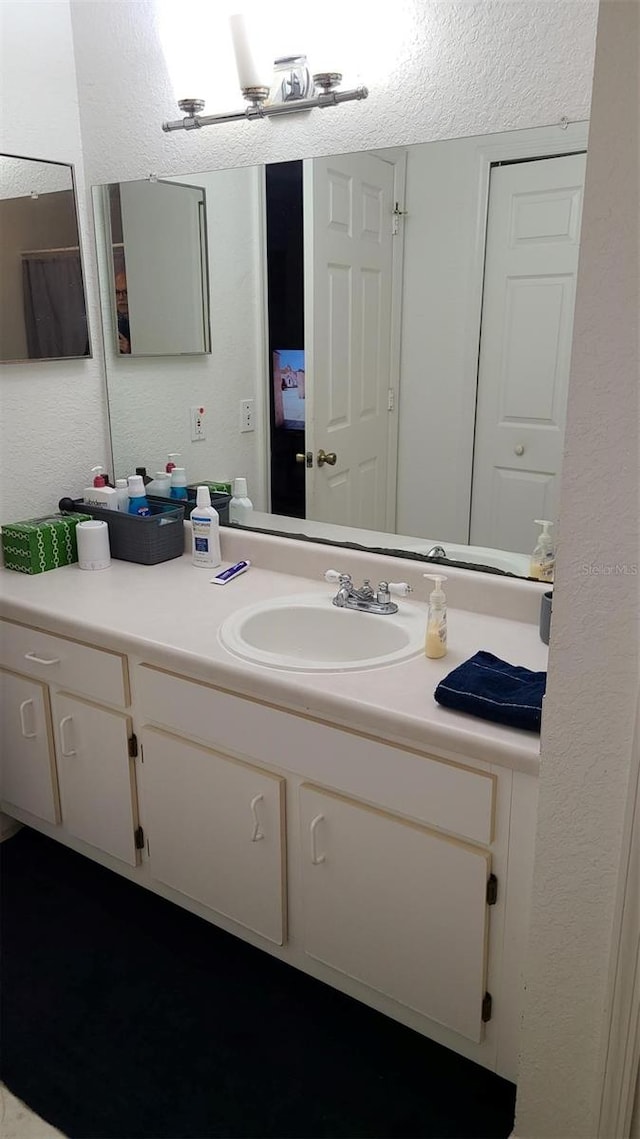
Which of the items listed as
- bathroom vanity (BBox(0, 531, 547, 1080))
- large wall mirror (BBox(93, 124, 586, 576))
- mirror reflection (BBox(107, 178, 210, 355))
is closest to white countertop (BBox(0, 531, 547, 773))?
bathroom vanity (BBox(0, 531, 547, 1080))

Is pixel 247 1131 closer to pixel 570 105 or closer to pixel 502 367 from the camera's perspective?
pixel 502 367

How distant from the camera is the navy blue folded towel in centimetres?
132

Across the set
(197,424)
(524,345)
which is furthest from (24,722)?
(524,345)

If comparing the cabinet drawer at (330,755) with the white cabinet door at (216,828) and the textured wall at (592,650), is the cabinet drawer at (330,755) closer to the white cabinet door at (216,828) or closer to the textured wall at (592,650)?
the white cabinet door at (216,828)

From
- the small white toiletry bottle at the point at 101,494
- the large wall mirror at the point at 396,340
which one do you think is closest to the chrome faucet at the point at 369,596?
the large wall mirror at the point at 396,340

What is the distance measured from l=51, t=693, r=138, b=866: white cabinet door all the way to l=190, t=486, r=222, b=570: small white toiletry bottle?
18.8 inches

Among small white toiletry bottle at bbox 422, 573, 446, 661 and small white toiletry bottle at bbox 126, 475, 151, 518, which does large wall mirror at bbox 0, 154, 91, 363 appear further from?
small white toiletry bottle at bbox 422, 573, 446, 661

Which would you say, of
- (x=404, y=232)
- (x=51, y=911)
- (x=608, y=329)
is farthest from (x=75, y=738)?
(x=608, y=329)

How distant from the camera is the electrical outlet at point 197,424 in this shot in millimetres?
2227

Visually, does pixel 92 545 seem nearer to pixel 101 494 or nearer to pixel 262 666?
pixel 101 494

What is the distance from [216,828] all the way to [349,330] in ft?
3.64

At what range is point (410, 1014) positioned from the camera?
5.06 ft

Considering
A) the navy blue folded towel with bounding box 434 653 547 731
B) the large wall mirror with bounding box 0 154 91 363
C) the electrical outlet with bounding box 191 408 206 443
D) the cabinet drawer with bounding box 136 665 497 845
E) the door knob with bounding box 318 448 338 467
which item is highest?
the large wall mirror with bounding box 0 154 91 363

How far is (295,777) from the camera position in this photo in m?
1.56
